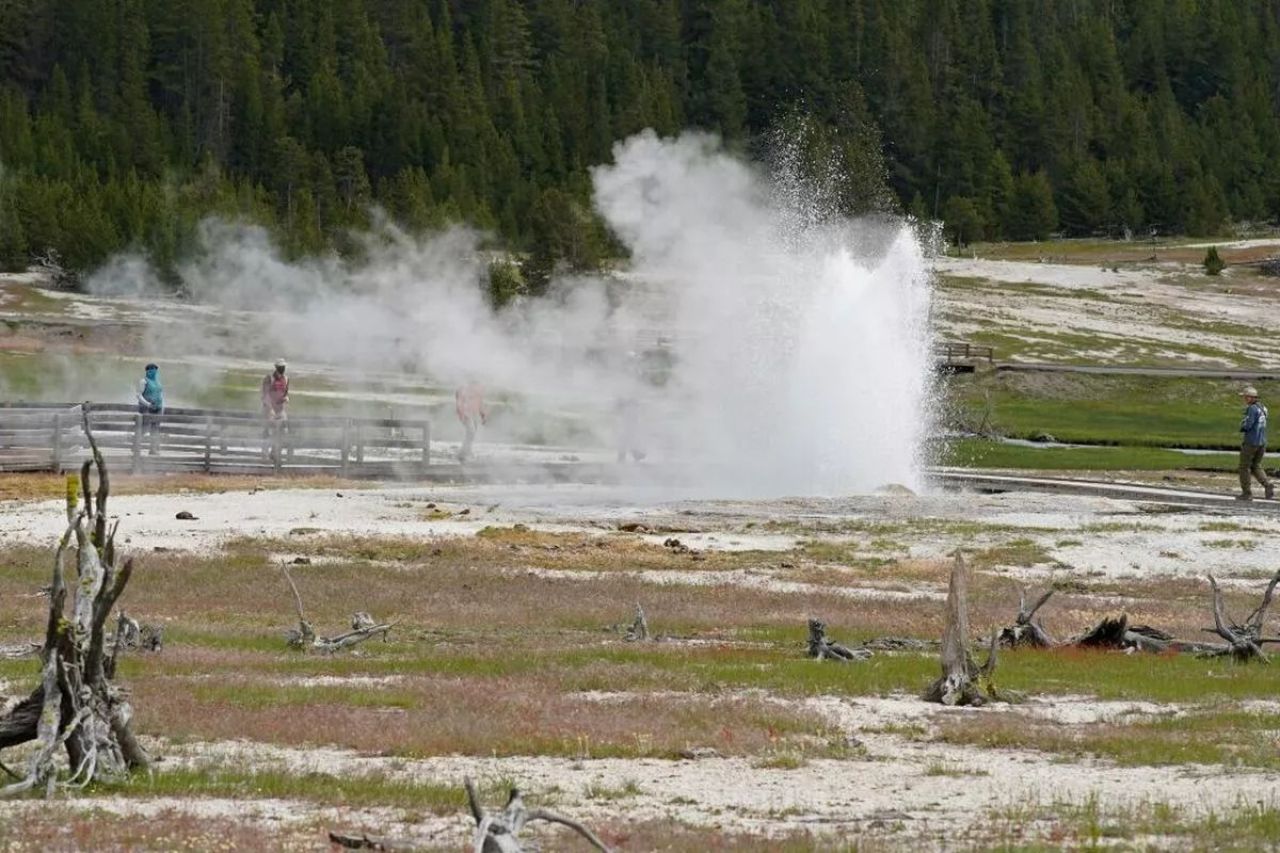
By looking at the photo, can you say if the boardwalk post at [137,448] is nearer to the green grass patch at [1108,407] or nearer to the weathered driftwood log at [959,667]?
the weathered driftwood log at [959,667]

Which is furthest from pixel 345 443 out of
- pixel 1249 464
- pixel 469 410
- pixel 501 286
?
pixel 501 286

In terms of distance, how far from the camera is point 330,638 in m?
23.4

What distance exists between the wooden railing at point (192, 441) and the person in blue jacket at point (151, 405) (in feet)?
0.13

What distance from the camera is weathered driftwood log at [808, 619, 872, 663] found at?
74.2ft

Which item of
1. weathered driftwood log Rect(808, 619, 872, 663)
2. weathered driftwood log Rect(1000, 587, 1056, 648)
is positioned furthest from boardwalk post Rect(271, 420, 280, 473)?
weathered driftwood log Rect(808, 619, 872, 663)

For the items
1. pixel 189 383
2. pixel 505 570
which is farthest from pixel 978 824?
pixel 189 383

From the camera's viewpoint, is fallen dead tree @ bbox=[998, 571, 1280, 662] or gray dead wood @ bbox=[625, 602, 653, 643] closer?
fallen dead tree @ bbox=[998, 571, 1280, 662]

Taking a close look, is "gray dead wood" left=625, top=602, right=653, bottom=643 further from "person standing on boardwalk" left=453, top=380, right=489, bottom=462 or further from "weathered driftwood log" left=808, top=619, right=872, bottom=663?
"person standing on boardwalk" left=453, top=380, right=489, bottom=462

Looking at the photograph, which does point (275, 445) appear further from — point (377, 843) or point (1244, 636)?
point (377, 843)

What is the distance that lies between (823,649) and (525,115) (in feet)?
469

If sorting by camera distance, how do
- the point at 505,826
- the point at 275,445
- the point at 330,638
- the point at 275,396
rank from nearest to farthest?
the point at 505,826 → the point at 330,638 → the point at 275,445 → the point at 275,396

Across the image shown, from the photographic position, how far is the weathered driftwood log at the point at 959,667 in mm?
19344

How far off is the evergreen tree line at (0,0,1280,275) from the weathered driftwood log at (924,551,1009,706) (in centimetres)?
10373

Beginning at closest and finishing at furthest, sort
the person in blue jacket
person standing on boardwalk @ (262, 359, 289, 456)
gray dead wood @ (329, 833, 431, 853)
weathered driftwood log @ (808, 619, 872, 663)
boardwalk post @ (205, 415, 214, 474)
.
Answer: gray dead wood @ (329, 833, 431, 853), weathered driftwood log @ (808, 619, 872, 663), the person in blue jacket, boardwalk post @ (205, 415, 214, 474), person standing on boardwalk @ (262, 359, 289, 456)
